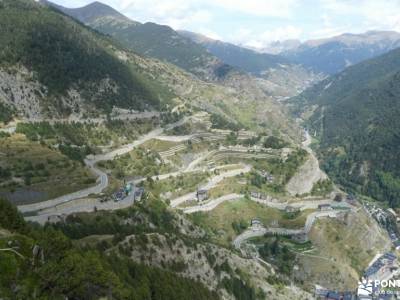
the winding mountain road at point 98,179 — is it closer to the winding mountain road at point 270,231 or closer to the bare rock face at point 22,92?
the bare rock face at point 22,92

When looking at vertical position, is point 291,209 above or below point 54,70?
below

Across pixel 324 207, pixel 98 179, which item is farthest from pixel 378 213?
pixel 98 179

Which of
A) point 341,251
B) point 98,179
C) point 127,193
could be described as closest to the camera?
point 127,193

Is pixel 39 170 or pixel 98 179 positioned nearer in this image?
pixel 39 170

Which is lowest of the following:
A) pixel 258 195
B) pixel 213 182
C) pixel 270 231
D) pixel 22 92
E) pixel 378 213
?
pixel 378 213

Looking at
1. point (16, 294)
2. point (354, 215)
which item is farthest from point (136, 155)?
point (16, 294)

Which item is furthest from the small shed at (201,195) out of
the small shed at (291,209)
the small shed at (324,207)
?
the small shed at (324,207)

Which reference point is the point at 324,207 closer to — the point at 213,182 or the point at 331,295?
the point at 213,182
